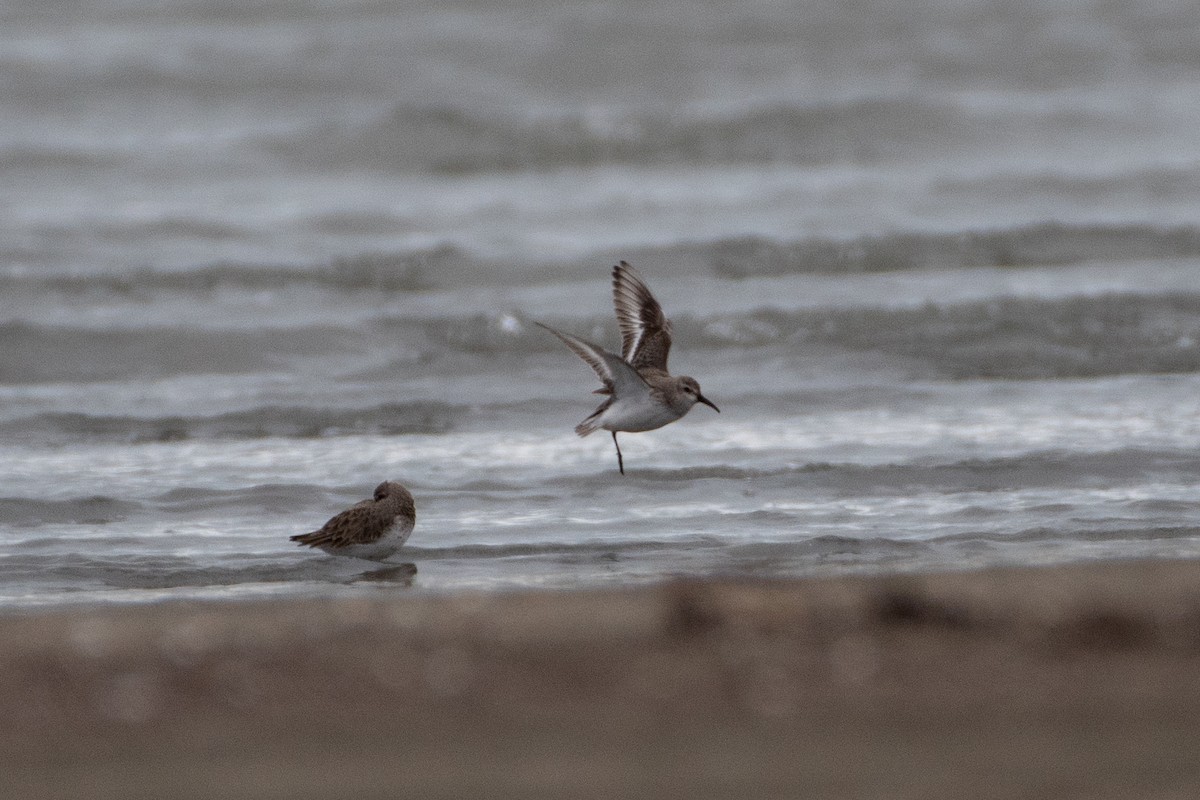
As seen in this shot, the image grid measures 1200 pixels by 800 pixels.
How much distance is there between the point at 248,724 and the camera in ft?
13.0

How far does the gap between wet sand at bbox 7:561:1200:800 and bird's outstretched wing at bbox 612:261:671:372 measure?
8.02 ft

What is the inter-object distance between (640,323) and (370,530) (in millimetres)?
1826

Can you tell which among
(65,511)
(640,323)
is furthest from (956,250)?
(65,511)

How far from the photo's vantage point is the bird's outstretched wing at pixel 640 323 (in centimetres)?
738

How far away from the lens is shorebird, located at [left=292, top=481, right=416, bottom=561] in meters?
6.15

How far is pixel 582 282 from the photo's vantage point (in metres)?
12.0

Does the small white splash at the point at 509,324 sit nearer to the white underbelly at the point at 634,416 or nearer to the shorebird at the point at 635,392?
the shorebird at the point at 635,392

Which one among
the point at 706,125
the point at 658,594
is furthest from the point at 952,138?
the point at 658,594

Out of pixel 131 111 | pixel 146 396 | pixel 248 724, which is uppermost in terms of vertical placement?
pixel 131 111

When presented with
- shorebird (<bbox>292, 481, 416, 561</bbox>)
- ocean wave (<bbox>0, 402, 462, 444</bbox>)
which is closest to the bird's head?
shorebird (<bbox>292, 481, 416, 561</bbox>)

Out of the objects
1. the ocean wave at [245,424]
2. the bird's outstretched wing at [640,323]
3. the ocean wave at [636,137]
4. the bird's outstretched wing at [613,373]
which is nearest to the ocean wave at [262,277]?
the ocean wave at [245,424]

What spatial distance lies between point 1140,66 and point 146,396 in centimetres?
1205

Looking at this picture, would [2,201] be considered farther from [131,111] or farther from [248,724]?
[248,724]

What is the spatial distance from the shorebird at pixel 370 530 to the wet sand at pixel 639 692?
963mm
